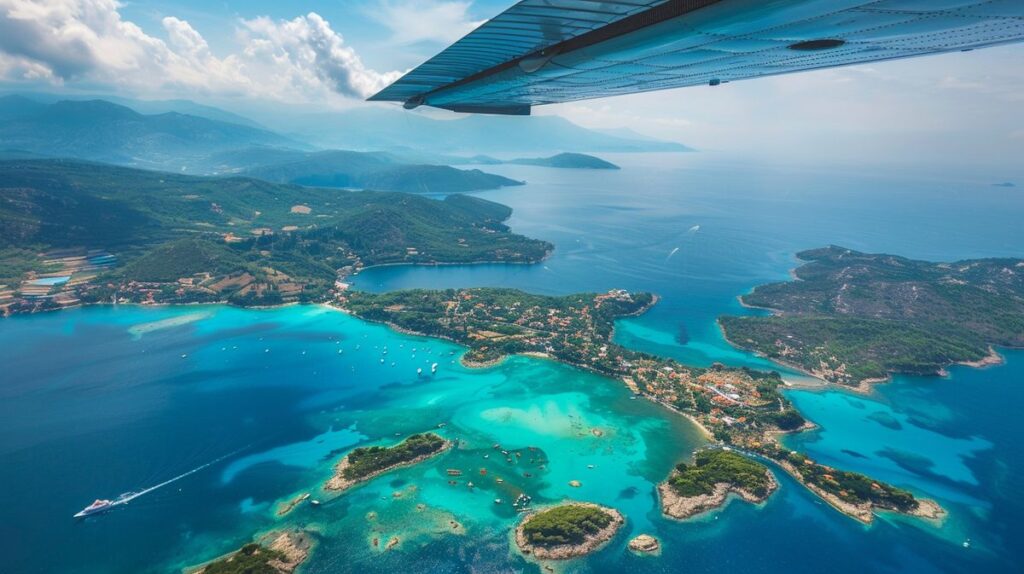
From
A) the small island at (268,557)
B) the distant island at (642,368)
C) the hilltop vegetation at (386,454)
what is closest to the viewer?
the small island at (268,557)

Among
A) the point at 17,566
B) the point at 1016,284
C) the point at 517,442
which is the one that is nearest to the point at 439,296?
the point at 517,442

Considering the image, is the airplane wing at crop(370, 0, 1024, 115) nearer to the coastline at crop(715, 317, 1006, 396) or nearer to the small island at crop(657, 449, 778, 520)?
the small island at crop(657, 449, 778, 520)

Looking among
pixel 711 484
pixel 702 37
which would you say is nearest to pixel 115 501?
pixel 711 484

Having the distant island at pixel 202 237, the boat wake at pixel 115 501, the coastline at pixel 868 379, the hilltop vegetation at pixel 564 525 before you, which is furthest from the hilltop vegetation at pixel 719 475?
the distant island at pixel 202 237

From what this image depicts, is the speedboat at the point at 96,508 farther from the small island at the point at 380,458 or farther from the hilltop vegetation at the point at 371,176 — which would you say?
the hilltop vegetation at the point at 371,176

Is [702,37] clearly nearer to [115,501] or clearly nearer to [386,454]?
[386,454]

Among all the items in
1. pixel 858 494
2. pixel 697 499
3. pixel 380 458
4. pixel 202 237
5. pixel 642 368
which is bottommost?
pixel 858 494

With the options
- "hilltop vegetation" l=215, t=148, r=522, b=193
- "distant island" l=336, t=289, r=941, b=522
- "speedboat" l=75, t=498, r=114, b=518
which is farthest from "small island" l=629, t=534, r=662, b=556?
"hilltop vegetation" l=215, t=148, r=522, b=193
